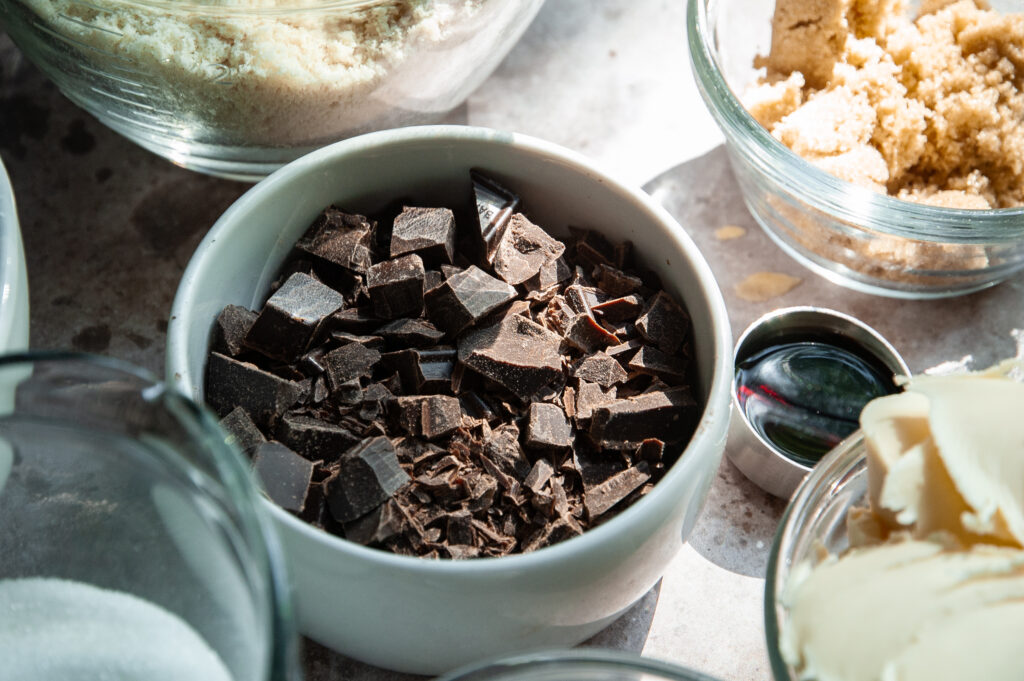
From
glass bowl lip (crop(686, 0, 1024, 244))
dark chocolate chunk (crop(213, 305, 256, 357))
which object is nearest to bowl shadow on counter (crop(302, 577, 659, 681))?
dark chocolate chunk (crop(213, 305, 256, 357))

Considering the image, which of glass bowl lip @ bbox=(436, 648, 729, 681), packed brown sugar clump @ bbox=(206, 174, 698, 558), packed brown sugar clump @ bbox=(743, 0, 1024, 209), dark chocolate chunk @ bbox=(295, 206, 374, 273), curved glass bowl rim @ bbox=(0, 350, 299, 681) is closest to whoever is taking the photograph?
curved glass bowl rim @ bbox=(0, 350, 299, 681)

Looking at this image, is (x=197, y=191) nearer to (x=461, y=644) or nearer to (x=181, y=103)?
(x=181, y=103)

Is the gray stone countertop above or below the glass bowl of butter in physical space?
below

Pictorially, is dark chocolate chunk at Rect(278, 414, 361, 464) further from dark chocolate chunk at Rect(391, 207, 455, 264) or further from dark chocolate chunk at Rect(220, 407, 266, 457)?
dark chocolate chunk at Rect(391, 207, 455, 264)

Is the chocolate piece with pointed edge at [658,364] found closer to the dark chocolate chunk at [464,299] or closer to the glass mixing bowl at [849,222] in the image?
the dark chocolate chunk at [464,299]

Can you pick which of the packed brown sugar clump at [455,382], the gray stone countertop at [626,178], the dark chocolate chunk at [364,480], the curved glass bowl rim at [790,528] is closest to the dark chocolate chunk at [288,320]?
the packed brown sugar clump at [455,382]

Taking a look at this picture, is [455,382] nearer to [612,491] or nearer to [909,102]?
A: [612,491]
